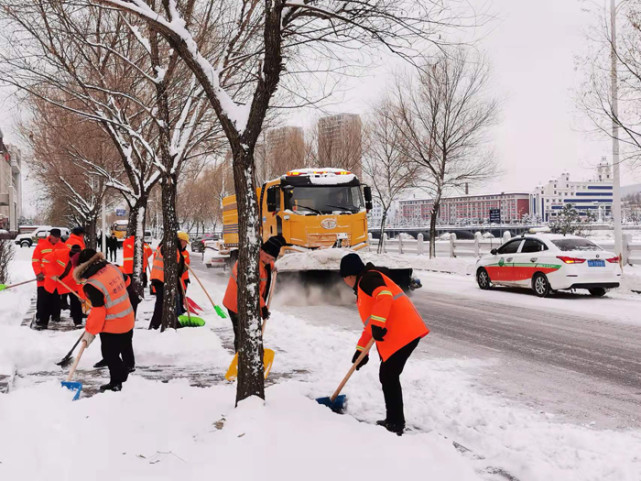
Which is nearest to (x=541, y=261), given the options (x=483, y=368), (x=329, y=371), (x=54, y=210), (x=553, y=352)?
(x=553, y=352)

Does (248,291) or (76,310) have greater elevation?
(248,291)

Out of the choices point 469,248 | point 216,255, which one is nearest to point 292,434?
point 216,255

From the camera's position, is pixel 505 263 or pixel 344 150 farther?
pixel 344 150

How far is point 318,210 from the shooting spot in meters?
13.8

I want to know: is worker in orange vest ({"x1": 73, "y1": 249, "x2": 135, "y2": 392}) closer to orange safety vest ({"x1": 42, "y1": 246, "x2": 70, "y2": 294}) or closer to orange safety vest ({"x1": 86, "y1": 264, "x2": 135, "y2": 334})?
orange safety vest ({"x1": 86, "y1": 264, "x2": 135, "y2": 334})

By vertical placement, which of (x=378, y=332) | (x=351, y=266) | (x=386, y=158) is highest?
(x=386, y=158)

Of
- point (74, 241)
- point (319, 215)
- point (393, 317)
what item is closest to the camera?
point (393, 317)

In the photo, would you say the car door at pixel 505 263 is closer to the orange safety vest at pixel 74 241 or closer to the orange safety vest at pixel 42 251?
the orange safety vest at pixel 74 241

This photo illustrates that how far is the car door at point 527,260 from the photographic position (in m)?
14.0

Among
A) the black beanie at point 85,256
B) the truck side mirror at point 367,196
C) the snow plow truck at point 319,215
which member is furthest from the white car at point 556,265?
the black beanie at point 85,256

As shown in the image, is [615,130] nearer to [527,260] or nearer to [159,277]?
[527,260]

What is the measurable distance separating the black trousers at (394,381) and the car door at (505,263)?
438 inches

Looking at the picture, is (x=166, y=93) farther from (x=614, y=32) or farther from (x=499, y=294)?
(x=614, y=32)

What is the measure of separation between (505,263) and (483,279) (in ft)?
3.63
